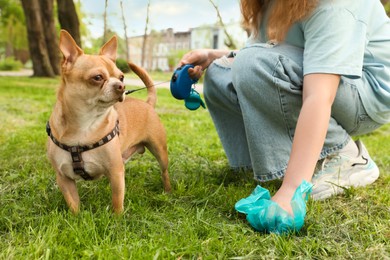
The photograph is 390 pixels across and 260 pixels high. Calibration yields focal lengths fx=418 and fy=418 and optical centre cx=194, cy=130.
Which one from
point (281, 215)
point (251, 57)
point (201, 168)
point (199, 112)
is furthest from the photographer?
point (199, 112)

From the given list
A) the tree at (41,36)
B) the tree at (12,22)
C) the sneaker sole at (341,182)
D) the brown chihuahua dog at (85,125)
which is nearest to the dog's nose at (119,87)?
the brown chihuahua dog at (85,125)

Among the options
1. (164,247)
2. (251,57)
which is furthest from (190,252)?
(251,57)

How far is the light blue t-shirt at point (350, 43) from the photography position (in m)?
1.78

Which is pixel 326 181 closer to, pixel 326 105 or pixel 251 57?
pixel 326 105

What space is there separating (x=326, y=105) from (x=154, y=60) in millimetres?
32057

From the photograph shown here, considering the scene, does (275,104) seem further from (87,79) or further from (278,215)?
(87,79)

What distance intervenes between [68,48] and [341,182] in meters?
1.58

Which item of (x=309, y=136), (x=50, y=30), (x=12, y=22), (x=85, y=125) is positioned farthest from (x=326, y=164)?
(x=12, y=22)

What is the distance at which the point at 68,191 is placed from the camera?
1.95 m

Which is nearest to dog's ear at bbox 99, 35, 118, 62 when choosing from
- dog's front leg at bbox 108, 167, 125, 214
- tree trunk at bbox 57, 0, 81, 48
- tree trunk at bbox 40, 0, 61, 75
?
dog's front leg at bbox 108, 167, 125, 214

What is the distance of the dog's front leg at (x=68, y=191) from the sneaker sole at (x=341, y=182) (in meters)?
1.18

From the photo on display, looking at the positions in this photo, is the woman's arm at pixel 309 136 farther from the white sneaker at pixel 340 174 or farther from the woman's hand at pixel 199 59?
the woman's hand at pixel 199 59

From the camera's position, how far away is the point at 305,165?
1.71 meters

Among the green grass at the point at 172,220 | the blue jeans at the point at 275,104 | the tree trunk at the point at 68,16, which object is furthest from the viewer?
the tree trunk at the point at 68,16
